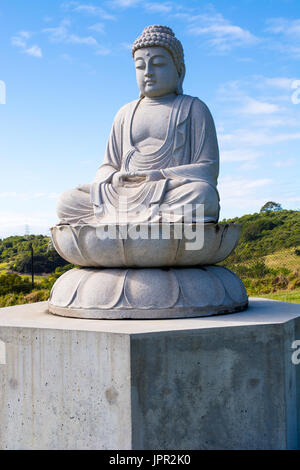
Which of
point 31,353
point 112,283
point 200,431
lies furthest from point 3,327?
point 200,431

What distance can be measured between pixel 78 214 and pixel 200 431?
2.27m

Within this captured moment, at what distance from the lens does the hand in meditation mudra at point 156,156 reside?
4.05 m

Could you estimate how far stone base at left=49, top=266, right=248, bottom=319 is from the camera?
356 cm

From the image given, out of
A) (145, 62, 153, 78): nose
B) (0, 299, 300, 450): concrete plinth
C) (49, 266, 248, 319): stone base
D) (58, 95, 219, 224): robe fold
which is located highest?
(145, 62, 153, 78): nose

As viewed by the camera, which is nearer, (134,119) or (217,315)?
(217,315)

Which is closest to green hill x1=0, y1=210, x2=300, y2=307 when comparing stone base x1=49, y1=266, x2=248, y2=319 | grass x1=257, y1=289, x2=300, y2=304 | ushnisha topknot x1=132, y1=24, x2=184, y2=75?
grass x1=257, y1=289, x2=300, y2=304

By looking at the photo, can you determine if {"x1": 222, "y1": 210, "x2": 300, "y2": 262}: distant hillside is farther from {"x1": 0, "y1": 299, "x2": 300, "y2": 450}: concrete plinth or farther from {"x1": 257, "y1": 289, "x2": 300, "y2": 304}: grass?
{"x1": 0, "y1": 299, "x2": 300, "y2": 450}: concrete plinth

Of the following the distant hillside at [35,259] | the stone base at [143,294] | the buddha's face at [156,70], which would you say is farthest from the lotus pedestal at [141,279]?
the distant hillside at [35,259]

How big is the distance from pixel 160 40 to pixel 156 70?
0.30 meters

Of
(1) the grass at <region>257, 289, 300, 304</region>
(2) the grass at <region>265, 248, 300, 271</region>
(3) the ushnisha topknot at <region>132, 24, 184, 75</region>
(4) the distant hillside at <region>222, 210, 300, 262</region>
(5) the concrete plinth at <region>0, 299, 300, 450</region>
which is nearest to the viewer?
(5) the concrete plinth at <region>0, 299, 300, 450</region>

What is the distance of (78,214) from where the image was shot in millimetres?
4305

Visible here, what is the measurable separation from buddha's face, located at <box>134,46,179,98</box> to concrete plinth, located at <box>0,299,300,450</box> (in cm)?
264

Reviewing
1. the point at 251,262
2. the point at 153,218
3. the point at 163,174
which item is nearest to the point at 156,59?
the point at 163,174
